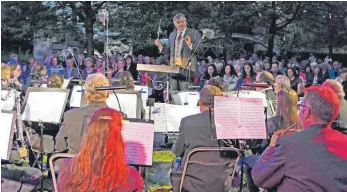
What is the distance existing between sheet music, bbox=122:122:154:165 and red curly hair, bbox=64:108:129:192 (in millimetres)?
813

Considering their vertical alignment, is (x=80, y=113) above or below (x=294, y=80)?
below

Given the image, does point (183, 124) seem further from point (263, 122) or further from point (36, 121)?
point (36, 121)

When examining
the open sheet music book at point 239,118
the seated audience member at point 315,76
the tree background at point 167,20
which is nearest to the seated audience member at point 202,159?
the open sheet music book at point 239,118

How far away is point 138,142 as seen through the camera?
396 centimetres

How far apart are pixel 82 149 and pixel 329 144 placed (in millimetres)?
1441

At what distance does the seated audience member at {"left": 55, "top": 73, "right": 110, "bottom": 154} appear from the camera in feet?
15.5

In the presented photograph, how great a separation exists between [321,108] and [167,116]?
3.49m

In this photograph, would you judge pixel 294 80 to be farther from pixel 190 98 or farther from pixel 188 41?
pixel 190 98

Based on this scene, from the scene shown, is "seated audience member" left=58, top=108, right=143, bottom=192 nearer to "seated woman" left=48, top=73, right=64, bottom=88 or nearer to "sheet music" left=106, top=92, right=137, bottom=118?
"sheet music" left=106, top=92, right=137, bottom=118

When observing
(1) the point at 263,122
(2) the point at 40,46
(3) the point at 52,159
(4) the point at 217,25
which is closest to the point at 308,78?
(4) the point at 217,25

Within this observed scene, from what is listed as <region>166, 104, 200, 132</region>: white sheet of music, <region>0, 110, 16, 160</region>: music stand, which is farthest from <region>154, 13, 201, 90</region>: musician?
<region>0, 110, 16, 160</region>: music stand

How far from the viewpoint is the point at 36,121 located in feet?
18.5

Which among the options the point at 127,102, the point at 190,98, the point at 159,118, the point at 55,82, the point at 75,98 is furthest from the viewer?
the point at 190,98

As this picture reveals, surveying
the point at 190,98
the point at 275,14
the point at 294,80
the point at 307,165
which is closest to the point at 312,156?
the point at 307,165
